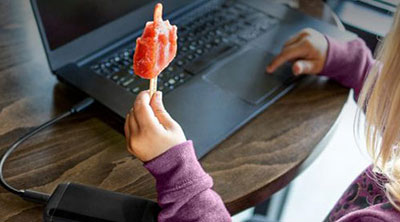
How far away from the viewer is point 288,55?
2.80 ft

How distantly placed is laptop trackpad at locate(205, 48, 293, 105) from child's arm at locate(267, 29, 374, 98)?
0.02 m

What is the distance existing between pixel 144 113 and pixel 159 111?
33 millimetres

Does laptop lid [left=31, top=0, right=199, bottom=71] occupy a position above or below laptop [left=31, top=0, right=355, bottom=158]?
above

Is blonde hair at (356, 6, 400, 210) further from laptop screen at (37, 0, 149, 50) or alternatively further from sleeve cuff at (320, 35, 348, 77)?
laptop screen at (37, 0, 149, 50)

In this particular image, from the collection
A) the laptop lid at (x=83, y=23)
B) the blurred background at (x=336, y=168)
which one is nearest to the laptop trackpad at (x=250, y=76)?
the laptop lid at (x=83, y=23)

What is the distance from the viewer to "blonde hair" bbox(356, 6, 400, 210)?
0.59m

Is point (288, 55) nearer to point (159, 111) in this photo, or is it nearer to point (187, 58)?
point (187, 58)

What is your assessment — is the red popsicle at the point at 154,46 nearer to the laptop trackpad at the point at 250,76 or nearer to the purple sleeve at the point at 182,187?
the purple sleeve at the point at 182,187

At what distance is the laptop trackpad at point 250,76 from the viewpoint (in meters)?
0.80

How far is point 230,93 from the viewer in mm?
Answer: 789

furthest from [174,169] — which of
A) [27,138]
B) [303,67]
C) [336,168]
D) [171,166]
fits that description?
[336,168]

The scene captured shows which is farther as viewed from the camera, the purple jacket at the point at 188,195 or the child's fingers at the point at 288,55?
the child's fingers at the point at 288,55

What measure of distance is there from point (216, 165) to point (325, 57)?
32 centimetres

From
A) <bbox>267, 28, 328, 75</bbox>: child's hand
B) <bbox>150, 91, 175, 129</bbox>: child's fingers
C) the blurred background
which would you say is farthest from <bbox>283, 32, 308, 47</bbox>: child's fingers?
the blurred background
